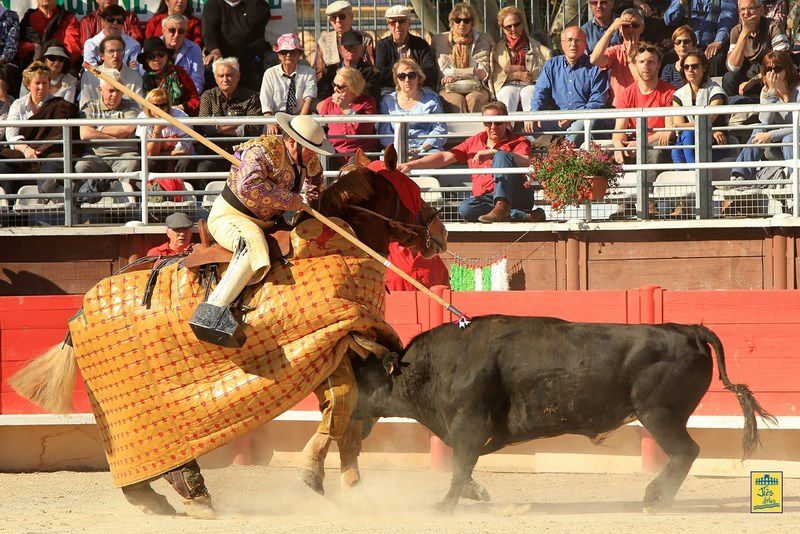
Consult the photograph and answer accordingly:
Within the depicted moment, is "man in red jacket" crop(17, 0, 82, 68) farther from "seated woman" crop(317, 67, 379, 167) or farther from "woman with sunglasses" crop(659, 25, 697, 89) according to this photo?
"woman with sunglasses" crop(659, 25, 697, 89)

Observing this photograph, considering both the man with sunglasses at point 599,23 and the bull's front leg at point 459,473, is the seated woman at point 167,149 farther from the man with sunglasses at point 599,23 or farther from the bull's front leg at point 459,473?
the bull's front leg at point 459,473

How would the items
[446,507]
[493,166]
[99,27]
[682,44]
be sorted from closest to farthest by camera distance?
[446,507], [493,166], [682,44], [99,27]

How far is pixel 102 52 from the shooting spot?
11344 mm

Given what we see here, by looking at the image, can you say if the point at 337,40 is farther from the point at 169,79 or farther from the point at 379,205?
the point at 379,205

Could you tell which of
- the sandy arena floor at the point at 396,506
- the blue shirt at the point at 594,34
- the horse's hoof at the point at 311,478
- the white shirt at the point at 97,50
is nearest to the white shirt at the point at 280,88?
the white shirt at the point at 97,50

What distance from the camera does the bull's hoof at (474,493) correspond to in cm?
698

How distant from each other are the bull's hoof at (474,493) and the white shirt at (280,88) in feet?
15.7

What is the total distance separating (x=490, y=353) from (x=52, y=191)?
17.3 ft

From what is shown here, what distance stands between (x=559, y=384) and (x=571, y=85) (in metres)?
4.43

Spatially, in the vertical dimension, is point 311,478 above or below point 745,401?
below

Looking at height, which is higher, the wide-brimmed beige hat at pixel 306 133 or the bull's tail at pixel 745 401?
the wide-brimmed beige hat at pixel 306 133

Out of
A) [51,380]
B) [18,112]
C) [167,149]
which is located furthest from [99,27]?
[51,380]

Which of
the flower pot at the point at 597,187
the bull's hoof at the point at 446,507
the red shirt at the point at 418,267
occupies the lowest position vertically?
the bull's hoof at the point at 446,507

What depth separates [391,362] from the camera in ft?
22.6
